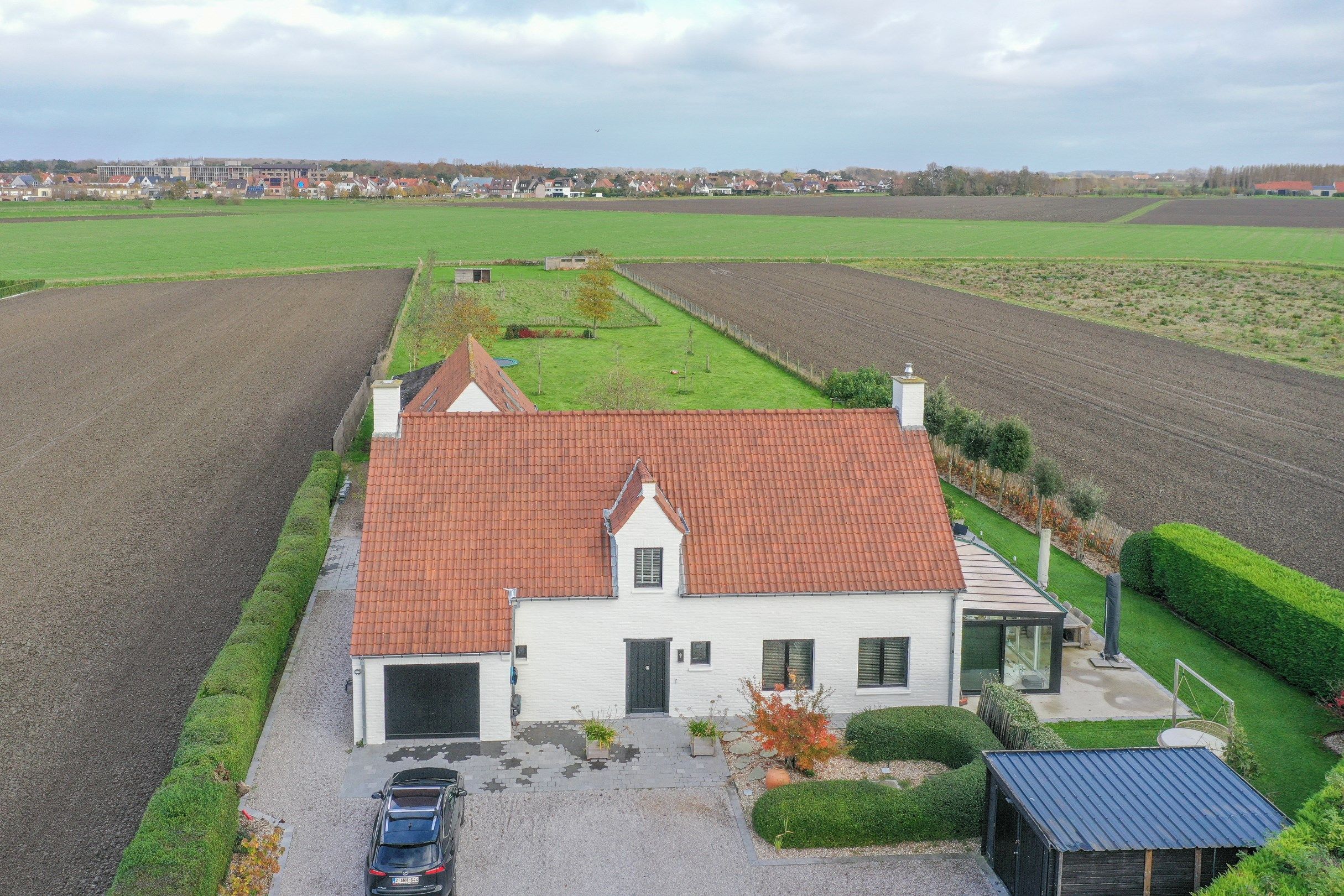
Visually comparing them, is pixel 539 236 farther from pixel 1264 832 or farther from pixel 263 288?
pixel 1264 832

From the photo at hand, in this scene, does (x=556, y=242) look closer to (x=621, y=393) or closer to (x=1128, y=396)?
(x=621, y=393)

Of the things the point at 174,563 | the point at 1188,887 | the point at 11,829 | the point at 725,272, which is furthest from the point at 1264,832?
the point at 725,272

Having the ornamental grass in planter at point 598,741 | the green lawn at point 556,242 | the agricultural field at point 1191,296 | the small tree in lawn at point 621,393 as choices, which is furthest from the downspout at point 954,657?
the green lawn at point 556,242

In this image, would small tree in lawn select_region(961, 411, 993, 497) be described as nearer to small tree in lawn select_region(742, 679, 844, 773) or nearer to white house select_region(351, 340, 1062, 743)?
A: white house select_region(351, 340, 1062, 743)

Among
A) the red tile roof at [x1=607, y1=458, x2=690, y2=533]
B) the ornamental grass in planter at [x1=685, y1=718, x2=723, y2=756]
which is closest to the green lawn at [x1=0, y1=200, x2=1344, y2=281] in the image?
the red tile roof at [x1=607, y1=458, x2=690, y2=533]

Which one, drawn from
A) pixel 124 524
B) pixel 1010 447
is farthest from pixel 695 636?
pixel 124 524

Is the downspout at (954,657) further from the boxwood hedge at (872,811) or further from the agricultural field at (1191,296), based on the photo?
the agricultural field at (1191,296)
